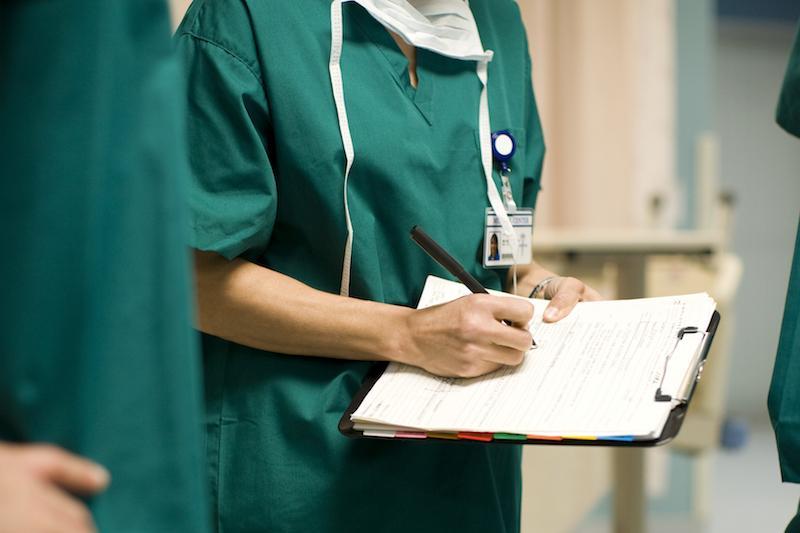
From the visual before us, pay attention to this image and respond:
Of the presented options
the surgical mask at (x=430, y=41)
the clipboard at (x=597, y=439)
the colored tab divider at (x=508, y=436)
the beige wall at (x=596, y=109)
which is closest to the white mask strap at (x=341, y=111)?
the surgical mask at (x=430, y=41)

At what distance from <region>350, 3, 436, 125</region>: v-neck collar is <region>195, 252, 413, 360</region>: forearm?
234 mm

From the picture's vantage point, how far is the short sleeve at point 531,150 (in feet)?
3.64

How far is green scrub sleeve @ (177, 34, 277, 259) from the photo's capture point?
2.81ft

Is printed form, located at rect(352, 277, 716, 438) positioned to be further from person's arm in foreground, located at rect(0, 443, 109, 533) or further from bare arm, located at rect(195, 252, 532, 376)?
person's arm in foreground, located at rect(0, 443, 109, 533)

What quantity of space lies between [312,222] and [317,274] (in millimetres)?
59

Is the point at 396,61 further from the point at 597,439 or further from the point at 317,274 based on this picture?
the point at 597,439

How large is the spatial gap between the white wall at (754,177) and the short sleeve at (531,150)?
4.36 meters

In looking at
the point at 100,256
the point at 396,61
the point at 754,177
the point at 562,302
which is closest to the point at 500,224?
the point at 562,302

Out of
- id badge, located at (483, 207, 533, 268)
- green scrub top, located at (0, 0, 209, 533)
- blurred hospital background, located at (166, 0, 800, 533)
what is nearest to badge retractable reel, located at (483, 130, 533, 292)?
id badge, located at (483, 207, 533, 268)

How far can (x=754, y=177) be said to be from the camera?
16.9 feet

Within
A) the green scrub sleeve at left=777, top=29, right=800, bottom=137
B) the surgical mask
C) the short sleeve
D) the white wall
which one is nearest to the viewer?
the green scrub sleeve at left=777, top=29, right=800, bottom=137

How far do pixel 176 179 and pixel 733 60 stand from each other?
5248 mm

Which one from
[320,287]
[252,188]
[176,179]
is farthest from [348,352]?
[176,179]

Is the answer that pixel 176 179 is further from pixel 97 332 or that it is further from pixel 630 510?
pixel 630 510
